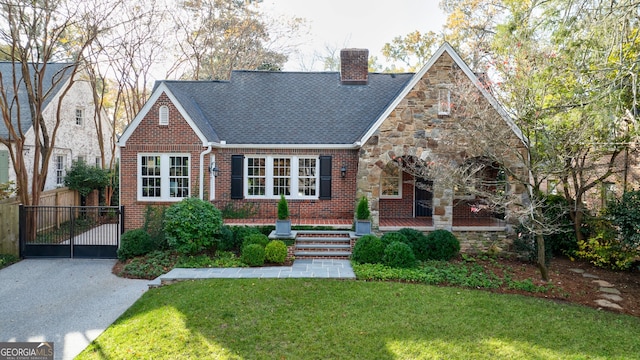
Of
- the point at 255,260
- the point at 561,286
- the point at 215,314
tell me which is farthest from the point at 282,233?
the point at 561,286

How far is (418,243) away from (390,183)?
387 cm

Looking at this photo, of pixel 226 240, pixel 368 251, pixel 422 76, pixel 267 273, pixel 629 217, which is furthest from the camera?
pixel 422 76

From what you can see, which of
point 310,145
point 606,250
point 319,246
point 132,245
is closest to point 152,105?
point 132,245

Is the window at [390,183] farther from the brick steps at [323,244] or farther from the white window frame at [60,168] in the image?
the white window frame at [60,168]

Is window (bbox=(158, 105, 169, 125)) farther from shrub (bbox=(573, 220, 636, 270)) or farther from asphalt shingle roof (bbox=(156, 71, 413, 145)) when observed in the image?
shrub (bbox=(573, 220, 636, 270))

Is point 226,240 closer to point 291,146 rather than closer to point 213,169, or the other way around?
point 213,169

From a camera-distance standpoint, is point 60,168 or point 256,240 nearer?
point 256,240

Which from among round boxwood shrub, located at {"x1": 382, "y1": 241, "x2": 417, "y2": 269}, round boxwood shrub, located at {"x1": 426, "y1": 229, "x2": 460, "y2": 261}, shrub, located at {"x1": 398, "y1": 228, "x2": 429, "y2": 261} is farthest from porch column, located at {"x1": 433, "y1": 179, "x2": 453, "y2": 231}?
round boxwood shrub, located at {"x1": 382, "y1": 241, "x2": 417, "y2": 269}

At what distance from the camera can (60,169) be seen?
59.5ft

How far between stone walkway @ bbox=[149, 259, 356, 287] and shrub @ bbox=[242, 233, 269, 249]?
2.84 feet

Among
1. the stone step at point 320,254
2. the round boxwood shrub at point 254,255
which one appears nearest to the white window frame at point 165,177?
the round boxwood shrub at point 254,255

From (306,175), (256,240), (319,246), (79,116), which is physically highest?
(79,116)

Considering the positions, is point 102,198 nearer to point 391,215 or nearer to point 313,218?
point 313,218

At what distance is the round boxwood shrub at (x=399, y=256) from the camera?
9.89 meters
